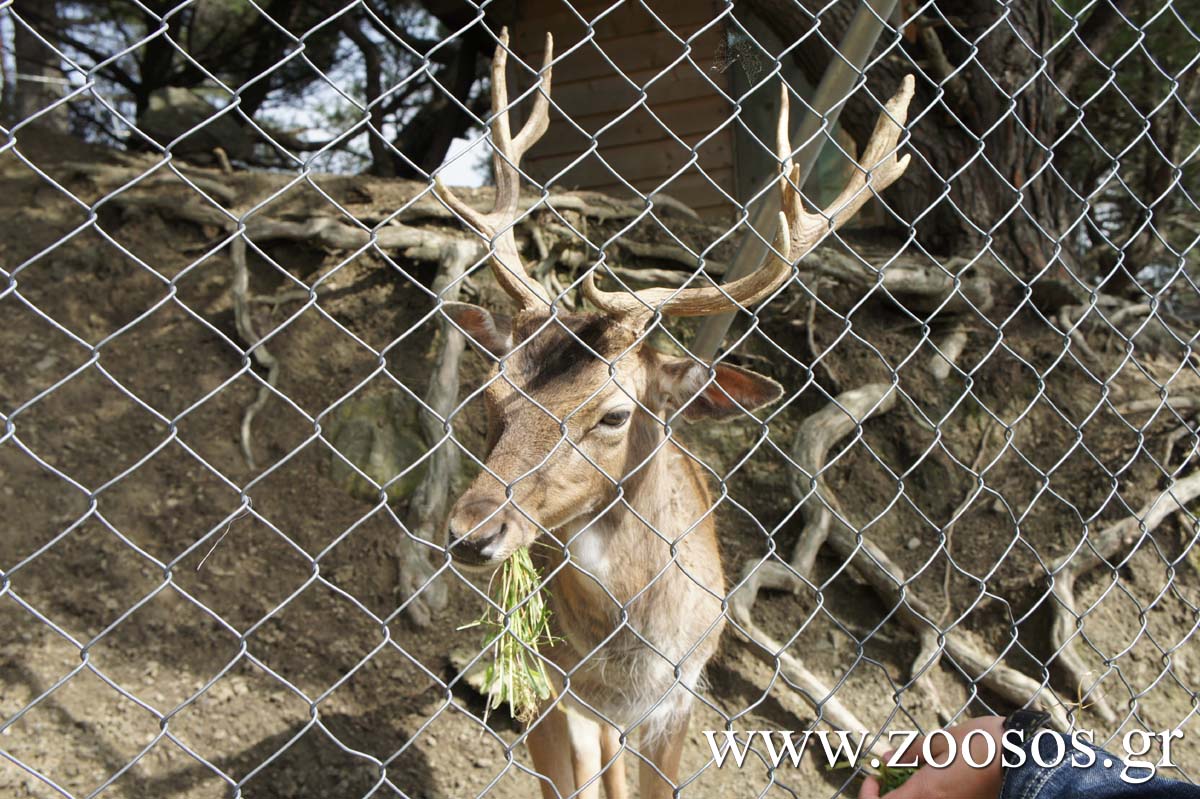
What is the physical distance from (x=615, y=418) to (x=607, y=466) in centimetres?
14

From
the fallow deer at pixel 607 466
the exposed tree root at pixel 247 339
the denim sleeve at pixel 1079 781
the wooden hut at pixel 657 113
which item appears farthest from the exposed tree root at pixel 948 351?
the denim sleeve at pixel 1079 781

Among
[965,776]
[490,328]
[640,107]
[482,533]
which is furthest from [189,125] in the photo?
[965,776]

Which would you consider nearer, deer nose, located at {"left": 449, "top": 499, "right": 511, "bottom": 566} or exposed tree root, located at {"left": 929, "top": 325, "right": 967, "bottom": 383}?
deer nose, located at {"left": 449, "top": 499, "right": 511, "bottom": 566}

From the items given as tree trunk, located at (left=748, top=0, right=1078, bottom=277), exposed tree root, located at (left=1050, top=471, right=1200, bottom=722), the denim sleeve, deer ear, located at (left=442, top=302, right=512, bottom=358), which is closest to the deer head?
deer ear, located at (left=442, top=302, right=512, bottom=358)

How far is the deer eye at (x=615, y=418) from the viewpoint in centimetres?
268

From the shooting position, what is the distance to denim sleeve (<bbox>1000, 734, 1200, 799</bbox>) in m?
1.31

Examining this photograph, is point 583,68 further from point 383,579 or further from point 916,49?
point 383,579

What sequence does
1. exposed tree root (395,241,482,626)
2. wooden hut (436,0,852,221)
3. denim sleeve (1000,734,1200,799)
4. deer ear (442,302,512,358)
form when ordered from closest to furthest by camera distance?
1. denim sleeve (1000,734,1200,799)
2. deer ear (442,302,512,358)
3. exposed tree root (395,241,482,626)
4. wooden hut (436,0,852,221)

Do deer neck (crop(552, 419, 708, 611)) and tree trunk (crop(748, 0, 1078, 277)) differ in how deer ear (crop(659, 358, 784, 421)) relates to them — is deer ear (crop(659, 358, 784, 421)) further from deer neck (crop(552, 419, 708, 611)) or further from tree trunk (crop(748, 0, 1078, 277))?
tree trunk (crop(748, 0, 1078, 277))

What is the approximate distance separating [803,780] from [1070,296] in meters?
2.99

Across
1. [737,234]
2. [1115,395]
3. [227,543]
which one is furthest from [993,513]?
[227,543]

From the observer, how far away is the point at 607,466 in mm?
2719

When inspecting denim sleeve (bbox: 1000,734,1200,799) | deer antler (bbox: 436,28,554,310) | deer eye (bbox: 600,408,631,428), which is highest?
denim sleeve (bbox: 1000,734,1200,799)

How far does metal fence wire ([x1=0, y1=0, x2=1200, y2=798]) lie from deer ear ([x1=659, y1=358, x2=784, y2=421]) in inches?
0.5
